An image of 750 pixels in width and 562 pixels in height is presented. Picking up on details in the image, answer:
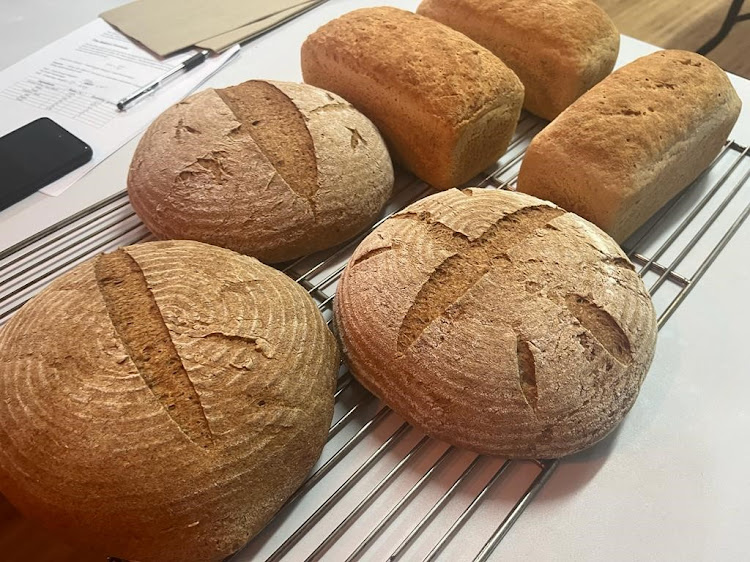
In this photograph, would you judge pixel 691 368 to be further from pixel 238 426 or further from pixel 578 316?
pixel 238 426

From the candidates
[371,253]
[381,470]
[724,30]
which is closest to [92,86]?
[371,253]

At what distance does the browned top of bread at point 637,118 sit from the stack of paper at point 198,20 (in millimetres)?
1196

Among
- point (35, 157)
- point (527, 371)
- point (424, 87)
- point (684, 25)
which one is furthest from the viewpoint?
point (684, 25)

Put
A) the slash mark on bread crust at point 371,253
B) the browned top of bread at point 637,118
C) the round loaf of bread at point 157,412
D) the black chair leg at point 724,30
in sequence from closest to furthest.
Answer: the round loaf of bread at point 157,412 < the slash mark on bread crust at point 371,253 < the browned top of bread at point 637,118 < the black chair leg at point 724,30

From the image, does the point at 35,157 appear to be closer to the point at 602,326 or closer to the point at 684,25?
the point at 602,326

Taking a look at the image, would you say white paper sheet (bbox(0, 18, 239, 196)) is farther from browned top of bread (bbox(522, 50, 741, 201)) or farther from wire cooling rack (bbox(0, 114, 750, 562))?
browned top of bread (bbox(522, 50, 741, 201))

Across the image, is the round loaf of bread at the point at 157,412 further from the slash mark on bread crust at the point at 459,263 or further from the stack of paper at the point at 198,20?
the stack of paper at the point at 198,20

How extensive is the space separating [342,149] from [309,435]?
0.65 meters

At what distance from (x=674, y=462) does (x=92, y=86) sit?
1886 millimetres

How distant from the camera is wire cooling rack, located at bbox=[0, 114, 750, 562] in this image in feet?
→ 3.13

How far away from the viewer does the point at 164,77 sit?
6.09 ft

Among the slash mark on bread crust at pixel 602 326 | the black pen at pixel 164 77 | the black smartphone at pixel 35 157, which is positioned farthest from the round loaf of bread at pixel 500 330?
the black pen at pixel 164 77

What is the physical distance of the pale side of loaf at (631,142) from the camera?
1258 millimetres

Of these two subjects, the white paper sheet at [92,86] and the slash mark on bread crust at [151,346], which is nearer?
the slash mark on bread crust at [151,346]
